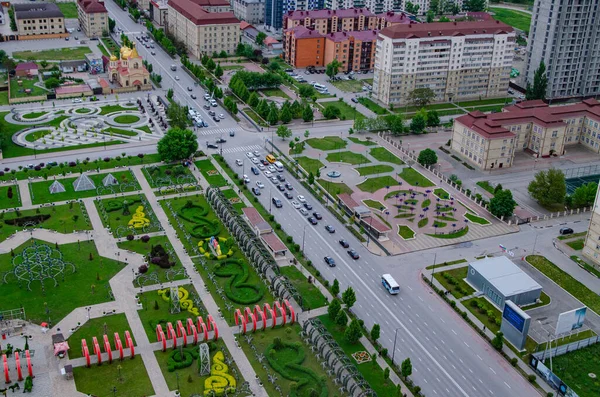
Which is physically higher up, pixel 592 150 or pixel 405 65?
pixel 405 65

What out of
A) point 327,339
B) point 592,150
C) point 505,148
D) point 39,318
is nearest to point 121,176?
point 39,318

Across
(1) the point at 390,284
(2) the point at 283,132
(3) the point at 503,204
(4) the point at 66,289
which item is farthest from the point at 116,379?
(2) the point at 283,132

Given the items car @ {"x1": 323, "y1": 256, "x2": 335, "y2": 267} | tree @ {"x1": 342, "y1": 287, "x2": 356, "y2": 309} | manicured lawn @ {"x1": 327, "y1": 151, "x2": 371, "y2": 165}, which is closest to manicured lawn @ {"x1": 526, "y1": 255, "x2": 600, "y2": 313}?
car @ {"x1": 323, "y1": 256, "x2": 335, "y2": 267}

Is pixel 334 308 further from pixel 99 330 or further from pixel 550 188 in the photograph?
pixel 550 188

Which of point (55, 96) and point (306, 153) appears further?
point (55, 96)

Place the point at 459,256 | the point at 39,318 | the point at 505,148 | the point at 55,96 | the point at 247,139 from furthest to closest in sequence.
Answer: the point at 55,96 < the point at 247,139 < the point at 505,148 < the point at 459,256 < the point at 39,318

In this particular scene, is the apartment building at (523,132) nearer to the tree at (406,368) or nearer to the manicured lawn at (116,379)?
the tree at (406,368)

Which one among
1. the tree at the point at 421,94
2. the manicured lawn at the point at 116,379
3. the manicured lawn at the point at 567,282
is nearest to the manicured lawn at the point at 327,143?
the tree at the point at 421,94

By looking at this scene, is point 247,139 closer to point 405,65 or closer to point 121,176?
point 121,176
